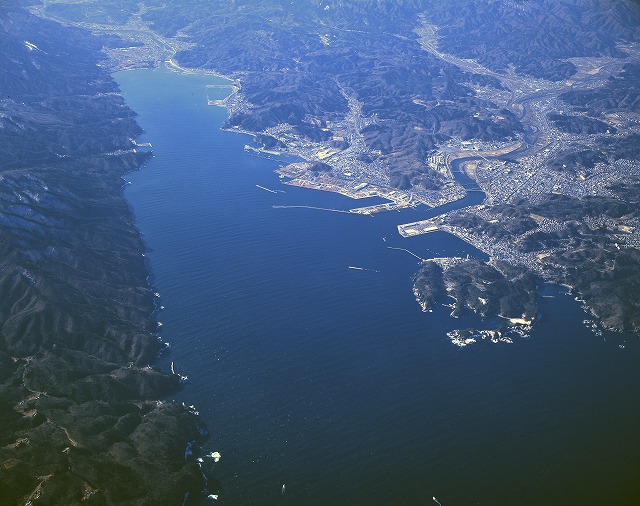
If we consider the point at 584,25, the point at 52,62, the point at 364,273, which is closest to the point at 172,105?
the point at 52,62

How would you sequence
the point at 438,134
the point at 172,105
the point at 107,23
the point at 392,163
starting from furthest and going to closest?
the point at 107,23 → the point at 172,105 → the point at 438,134 → the point at 392,163

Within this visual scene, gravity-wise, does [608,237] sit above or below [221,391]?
below

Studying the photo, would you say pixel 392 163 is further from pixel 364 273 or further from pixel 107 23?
pixel 107 23

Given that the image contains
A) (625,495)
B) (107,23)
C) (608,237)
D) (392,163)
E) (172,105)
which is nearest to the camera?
(625,495)

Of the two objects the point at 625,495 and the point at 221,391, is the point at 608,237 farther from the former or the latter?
the point at 221,391

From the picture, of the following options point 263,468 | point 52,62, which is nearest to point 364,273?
point 263,468

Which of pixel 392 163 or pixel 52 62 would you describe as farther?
pixel 52 62
